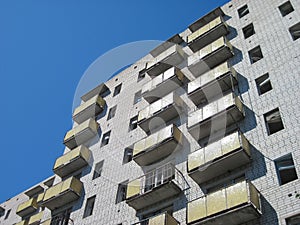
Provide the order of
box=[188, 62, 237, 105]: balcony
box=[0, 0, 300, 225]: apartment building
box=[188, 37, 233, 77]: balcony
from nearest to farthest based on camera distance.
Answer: box=[0, 0, 300, 225]: apartment building < box=[188, 62, 237, 105]: balcony < box=[188, 37, 233, 77]: balcony

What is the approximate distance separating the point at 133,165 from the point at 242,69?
8877 millimetres

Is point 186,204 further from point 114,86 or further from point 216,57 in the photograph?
point 114,86

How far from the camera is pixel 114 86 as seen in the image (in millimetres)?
34094

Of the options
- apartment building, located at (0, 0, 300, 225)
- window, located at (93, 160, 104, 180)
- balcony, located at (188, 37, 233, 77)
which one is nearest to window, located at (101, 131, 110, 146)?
apartment building, located at (0, 0, 300, 225)

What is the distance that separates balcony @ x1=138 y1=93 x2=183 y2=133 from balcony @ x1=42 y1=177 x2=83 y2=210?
236 inches

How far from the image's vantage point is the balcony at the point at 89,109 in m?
32.4

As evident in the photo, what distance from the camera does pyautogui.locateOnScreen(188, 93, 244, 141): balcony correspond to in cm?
2025

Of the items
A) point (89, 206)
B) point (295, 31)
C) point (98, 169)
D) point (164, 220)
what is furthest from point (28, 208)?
point (295, 31)

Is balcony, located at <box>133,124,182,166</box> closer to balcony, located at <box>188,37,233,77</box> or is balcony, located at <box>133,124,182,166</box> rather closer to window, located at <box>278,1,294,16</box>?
balcony, located at <box>188,37,233,77</box>

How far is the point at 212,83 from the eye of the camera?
23016 millimetres

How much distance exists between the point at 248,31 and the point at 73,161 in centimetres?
1527

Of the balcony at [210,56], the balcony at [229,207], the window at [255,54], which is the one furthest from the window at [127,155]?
the window at [255,54]

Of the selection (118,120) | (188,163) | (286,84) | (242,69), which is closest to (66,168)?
(118,120)

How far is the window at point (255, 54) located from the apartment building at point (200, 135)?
0.25ft
